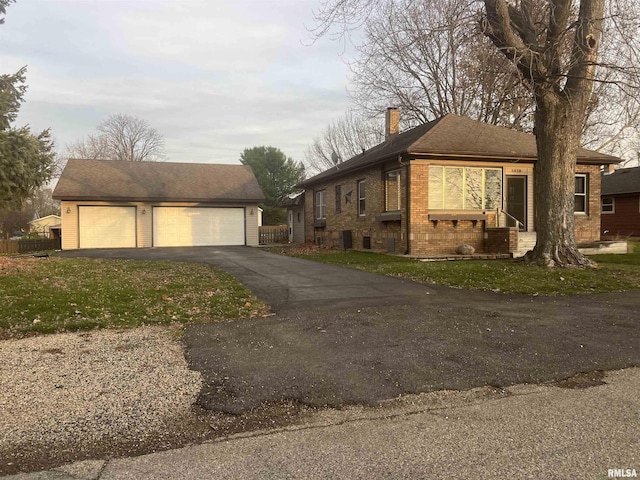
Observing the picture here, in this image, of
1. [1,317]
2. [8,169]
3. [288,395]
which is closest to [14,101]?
[8,169]

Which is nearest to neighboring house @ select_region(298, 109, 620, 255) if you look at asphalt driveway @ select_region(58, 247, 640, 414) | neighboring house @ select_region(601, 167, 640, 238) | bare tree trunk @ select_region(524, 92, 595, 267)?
bare tree trunk @ select_region(524, 92, 595, 267)

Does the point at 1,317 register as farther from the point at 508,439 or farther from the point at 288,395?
the point at 508,439

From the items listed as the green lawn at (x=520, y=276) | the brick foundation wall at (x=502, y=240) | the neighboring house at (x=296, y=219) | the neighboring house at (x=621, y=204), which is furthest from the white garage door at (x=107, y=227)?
the neighboring house at (x=621, y=204)

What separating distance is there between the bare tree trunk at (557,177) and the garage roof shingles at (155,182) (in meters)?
16.7

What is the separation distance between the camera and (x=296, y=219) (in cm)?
2956

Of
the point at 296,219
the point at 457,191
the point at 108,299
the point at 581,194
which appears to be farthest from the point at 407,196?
→ the point at 296,219

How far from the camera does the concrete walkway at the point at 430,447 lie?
106 inches

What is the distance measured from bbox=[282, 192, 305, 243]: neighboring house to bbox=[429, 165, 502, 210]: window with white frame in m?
13.0

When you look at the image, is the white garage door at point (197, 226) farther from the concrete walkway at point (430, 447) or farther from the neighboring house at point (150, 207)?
the concrete walkway at point (430, 447)

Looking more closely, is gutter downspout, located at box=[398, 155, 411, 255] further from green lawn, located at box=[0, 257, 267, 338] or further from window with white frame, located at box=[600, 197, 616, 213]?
window with white frame, located at box=[600, 197, 616, 213]

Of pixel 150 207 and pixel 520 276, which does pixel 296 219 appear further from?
pixel 520 276

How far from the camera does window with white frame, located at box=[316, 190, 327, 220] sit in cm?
2381

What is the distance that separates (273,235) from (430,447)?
92.0 feet

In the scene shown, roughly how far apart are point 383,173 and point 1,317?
13.3m
